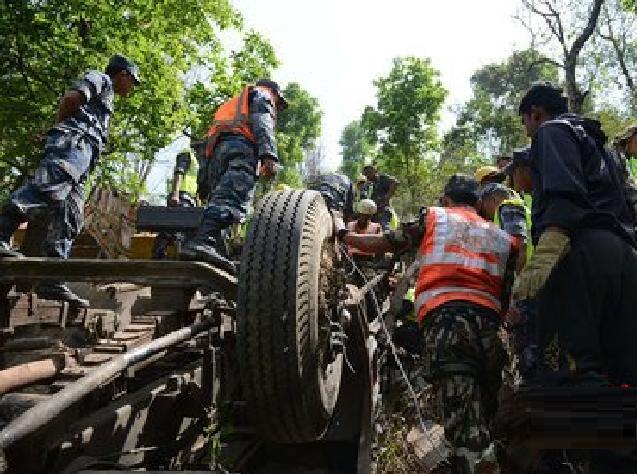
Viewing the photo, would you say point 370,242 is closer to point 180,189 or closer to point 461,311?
point 461,311

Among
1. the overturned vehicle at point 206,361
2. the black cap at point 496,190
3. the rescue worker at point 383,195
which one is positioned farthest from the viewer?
the rescue worker at point 383,195

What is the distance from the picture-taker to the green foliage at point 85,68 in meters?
12.0

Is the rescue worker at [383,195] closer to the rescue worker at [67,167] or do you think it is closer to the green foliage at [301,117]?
the rescue worker at [67,167]

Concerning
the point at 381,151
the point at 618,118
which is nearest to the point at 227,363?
the point at 381,151

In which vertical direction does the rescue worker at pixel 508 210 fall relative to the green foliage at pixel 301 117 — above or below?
below

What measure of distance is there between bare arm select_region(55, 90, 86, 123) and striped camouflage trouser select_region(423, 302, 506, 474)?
117 inches

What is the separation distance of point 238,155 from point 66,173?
1.19 meters

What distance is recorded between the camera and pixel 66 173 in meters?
4.46

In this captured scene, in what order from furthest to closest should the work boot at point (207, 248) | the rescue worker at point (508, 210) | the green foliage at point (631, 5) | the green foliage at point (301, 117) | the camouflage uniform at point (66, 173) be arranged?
the green foliage at point (301, 117) < the green foliage at point (631, 5) < the rescue worker at point (508, 210) < the camouflage uniform at point (66, 173) < the work boot at point (207, 248)

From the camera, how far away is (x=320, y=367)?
3033 millimetres

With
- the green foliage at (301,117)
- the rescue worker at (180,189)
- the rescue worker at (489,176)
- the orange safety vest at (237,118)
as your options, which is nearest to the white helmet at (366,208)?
the rescue worker at (489,176)

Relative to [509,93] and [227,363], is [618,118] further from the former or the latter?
[227,363]

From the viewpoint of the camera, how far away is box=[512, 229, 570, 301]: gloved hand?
2797mm

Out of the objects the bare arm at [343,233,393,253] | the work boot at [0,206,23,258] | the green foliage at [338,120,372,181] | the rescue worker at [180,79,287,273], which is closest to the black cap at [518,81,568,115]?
the bare arm at [343,233,393,253]
